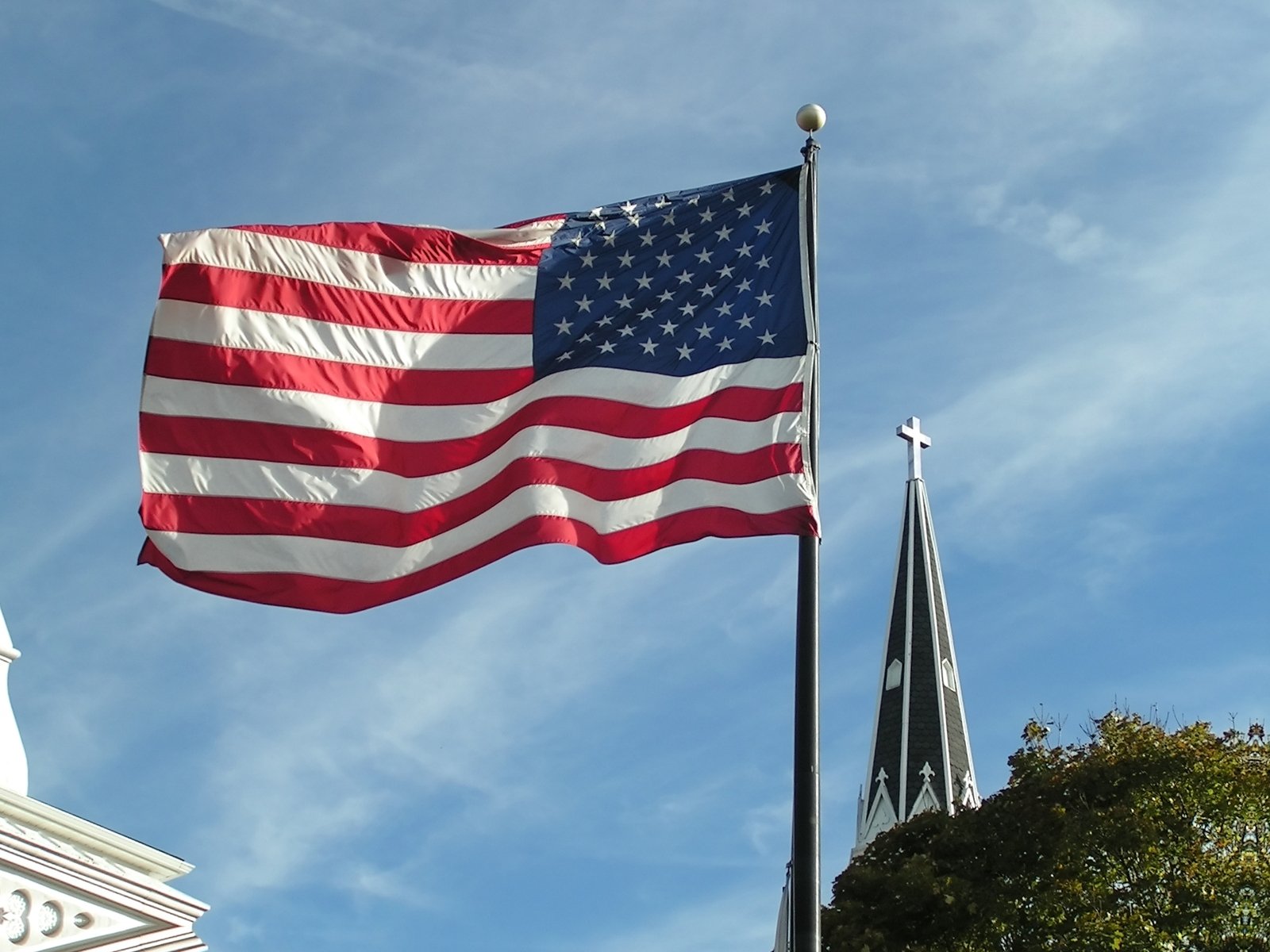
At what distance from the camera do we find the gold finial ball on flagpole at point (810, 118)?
11.7m

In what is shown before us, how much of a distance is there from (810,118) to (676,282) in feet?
4.70

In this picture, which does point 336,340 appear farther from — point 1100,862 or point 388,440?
point 1100,862

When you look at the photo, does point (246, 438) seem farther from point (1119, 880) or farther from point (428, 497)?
point (1119, 880)

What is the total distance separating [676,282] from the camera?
485 inches

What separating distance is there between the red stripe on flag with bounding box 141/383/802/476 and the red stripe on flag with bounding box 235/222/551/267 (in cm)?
124

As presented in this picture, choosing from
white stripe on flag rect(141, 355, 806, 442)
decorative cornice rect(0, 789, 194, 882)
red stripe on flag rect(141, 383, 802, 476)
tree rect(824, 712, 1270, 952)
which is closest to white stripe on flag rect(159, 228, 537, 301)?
white stripe on flag rect(141, 355, 806, 442)

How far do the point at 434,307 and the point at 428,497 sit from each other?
148cm

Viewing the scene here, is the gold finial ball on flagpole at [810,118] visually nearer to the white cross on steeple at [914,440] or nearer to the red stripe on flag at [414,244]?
the red stripe on flag at [414,244]

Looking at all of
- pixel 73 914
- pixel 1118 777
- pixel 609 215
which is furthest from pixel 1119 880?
pixel 73 914

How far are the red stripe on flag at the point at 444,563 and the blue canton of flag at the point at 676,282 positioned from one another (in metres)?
1.17

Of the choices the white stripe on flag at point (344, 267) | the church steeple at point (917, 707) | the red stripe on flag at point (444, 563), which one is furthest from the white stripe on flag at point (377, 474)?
the church steeple at point (917, 707)

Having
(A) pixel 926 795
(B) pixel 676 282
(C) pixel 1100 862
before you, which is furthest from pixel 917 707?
(B) pixel 676 282

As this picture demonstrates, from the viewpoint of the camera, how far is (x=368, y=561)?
464 inches

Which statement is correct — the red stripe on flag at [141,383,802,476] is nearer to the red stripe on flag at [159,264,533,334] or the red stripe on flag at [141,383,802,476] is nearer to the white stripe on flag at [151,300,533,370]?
the white stripe on flag at [151,300,533,370]
